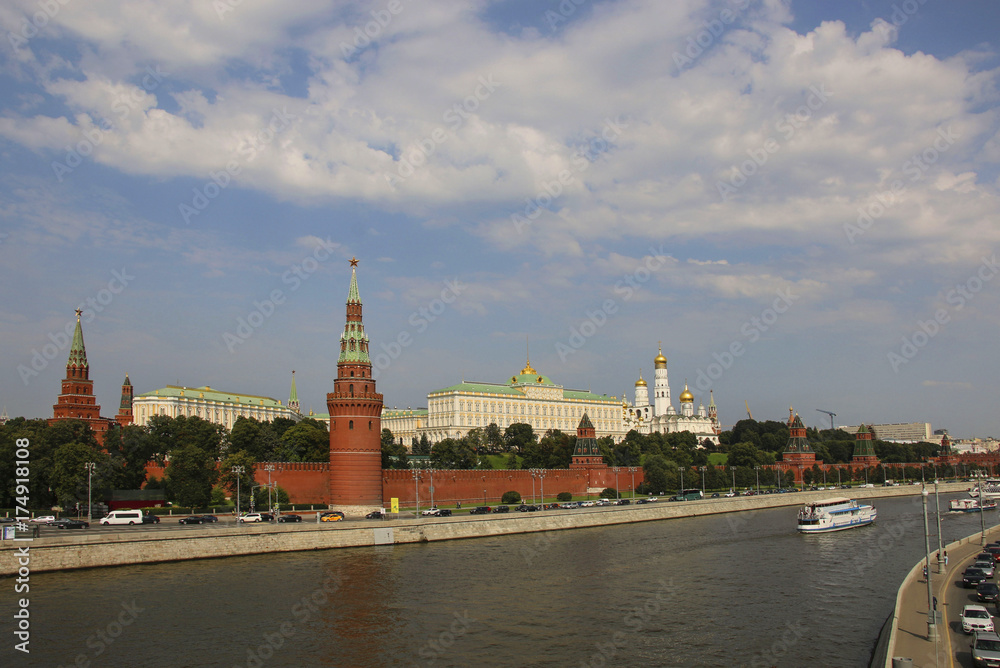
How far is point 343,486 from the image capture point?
226 feet

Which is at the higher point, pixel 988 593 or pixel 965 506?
pixel 988 593

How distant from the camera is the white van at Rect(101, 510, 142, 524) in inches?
2169

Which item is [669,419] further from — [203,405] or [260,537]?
[260,537]

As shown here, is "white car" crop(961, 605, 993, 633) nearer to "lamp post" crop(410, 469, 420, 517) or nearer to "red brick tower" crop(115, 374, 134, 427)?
"lamp post" crop(410, 469, 420, 517)

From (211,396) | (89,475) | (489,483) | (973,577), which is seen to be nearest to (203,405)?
(211,396)

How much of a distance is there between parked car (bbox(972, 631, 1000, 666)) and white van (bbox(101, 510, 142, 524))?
50.4 m

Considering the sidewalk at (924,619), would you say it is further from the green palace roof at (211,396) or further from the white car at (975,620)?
the green palace roof at (211,396)

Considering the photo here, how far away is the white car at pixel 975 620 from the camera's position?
25.7 metres

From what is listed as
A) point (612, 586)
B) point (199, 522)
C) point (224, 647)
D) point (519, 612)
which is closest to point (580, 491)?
point (199, 522)

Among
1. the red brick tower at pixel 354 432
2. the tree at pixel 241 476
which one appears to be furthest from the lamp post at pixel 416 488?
the tree at pixel 241 476

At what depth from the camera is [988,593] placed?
30969mm

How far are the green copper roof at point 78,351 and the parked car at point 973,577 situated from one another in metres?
85.3

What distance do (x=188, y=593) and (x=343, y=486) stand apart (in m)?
30.7

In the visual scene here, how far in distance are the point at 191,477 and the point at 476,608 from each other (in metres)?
39.0
